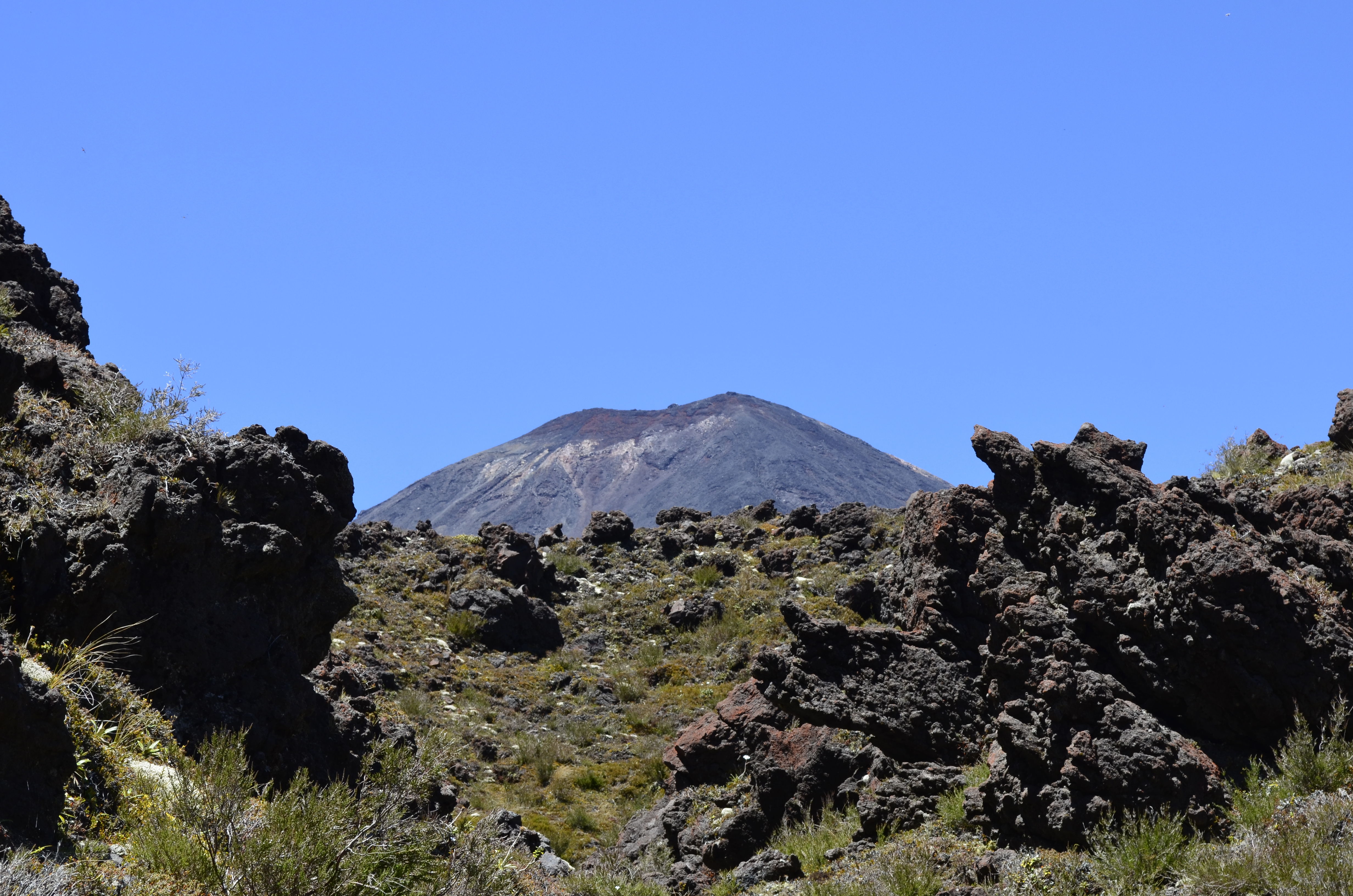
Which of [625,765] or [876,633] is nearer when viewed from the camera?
[876,633]

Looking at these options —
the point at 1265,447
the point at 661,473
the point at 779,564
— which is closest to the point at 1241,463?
the point at 1265,447

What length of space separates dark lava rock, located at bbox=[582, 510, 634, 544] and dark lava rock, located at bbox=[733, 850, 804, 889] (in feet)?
57.2

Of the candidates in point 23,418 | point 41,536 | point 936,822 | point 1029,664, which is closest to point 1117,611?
point 1029,664

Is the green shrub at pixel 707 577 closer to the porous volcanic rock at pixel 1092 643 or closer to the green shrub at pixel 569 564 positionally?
the green shrub at pixel 569 564

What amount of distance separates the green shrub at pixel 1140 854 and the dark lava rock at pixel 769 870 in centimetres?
226

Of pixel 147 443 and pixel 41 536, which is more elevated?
pixel 147 443

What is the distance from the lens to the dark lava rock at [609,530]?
25.1 meters

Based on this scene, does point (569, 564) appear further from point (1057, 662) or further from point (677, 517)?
point (1057, 662)

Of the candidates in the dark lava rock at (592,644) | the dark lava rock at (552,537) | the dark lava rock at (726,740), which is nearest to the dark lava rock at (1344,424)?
the dark lava rock at (726,740)

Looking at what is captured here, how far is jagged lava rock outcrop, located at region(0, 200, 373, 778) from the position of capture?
585 cm

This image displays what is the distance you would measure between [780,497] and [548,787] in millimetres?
79085

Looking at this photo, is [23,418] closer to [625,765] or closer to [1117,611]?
[1117,611]

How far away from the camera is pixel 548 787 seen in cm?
1269

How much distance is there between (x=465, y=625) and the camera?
18.3 metres
